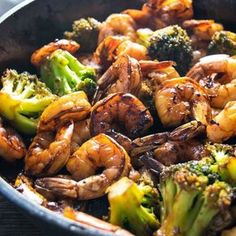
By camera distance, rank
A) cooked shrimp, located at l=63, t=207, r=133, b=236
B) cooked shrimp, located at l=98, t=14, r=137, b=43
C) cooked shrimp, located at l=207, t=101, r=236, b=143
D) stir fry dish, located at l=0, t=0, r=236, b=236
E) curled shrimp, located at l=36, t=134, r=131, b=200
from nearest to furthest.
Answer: cooked shrimp, located at l=63, t=207, r=133, b=236, stir fry dish, located at l=0, t=0, r=236, b=236, curled shrimp, located at l=36, t=134, r=131, b=200, cooked shrimp, located at l=207, t=101, r=236, b=143, cooked shrimp, located at l=98, t=14, r=137, b=43

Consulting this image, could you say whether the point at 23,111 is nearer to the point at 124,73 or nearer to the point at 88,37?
the point at 124,73

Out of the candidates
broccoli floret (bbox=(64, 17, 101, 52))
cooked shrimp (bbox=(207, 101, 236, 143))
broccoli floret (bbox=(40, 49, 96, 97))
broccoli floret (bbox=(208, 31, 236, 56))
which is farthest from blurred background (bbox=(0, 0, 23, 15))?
cooked shrimp (bbox=(207, 101, 236, 143))

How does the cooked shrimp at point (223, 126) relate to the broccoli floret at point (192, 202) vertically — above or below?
below

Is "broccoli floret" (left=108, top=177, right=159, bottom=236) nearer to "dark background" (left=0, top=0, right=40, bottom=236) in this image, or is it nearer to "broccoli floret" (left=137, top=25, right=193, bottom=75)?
"dark background" (left=0, top=0, right=40, bottom=236)

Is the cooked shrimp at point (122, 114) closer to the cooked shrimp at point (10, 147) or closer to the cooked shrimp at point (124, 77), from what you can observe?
the cooked shrimp at point (124, 77)

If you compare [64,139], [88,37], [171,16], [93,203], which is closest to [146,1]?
[171,16]

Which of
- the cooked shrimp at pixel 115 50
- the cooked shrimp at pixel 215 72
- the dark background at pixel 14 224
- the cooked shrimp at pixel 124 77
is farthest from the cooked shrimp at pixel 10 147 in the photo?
the cooked shrimp at pixel 215 72
